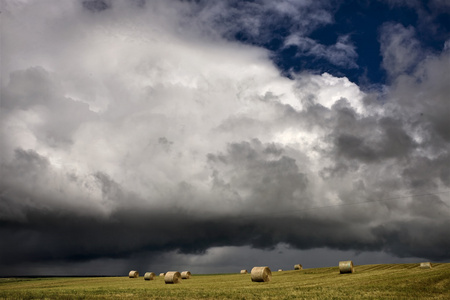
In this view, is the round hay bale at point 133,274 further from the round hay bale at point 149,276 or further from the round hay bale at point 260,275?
the round hay bale at point 260,275

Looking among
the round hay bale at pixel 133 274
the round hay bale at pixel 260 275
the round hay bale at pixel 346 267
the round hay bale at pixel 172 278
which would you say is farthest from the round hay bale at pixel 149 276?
the round hay bale at pixel 346 267

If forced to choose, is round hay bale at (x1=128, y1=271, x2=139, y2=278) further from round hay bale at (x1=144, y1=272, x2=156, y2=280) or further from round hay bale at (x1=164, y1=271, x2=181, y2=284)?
round hay bale at (x1=164, y1=271, x2=181, y2=284)

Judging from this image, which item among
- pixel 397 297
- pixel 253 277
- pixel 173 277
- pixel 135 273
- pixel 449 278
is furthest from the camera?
pixel 135 273

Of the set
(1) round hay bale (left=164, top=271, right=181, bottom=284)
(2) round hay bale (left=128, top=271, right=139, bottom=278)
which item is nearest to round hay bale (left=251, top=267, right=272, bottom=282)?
(1) round hay bale (left=164, top=271, right=181, bottom=284)

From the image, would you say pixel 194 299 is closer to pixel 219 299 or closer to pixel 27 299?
pixel 219 299

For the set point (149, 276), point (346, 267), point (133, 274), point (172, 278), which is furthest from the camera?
point (133, 274)

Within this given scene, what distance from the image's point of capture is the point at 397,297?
73.4 ft

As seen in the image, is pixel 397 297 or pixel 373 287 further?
pixel 373 287

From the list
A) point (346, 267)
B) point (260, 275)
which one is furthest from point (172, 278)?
point (346, 267)

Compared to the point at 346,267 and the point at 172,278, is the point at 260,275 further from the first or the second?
the point at 346,267

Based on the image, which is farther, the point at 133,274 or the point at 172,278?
the point at 133,274

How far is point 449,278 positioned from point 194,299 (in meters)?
22.9

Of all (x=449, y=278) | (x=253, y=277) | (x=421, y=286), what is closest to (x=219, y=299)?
(x=421, y=286)

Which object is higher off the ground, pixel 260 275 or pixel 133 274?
pixel 133 274
